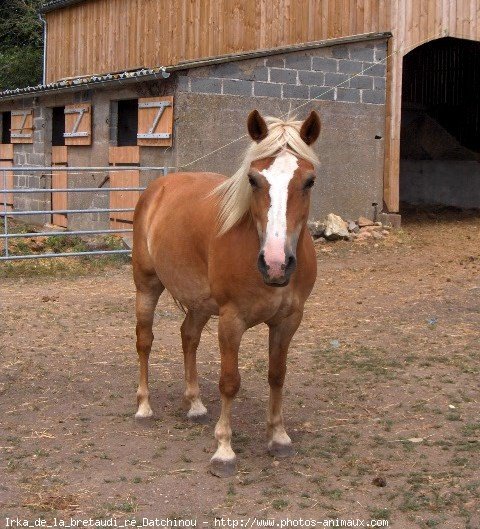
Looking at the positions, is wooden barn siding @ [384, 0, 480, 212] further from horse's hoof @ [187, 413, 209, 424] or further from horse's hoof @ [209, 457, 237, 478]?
horse's hoof @ [209, 457, 237, 478]

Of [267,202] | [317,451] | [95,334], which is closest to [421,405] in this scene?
[317,451]

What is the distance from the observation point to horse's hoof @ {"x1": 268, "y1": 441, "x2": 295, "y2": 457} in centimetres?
455

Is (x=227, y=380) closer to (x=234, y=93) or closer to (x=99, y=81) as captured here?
(x=234, y=93)

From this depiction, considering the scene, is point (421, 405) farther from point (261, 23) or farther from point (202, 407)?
point (261, 23)

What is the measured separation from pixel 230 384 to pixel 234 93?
8856mm

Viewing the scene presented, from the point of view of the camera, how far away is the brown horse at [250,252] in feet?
13.2

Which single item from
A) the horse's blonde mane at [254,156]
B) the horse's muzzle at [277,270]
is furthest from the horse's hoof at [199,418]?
the horse's muzzle at [277,270]

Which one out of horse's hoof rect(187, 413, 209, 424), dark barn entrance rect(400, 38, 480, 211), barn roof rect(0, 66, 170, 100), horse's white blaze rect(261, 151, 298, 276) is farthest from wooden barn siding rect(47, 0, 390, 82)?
horse's white blaze rect(261, 151, 298, 276)

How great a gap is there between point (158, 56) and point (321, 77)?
369cm

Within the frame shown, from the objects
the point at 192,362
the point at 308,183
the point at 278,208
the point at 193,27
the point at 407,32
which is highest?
the point at 193,27

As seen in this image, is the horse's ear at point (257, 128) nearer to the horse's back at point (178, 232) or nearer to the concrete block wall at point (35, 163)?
the horse's back at point (178, 232)

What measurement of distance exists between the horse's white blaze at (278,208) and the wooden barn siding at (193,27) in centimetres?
1026

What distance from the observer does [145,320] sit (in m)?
5.42

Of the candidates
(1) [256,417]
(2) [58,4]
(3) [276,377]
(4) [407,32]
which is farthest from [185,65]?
(3) [276,377]
